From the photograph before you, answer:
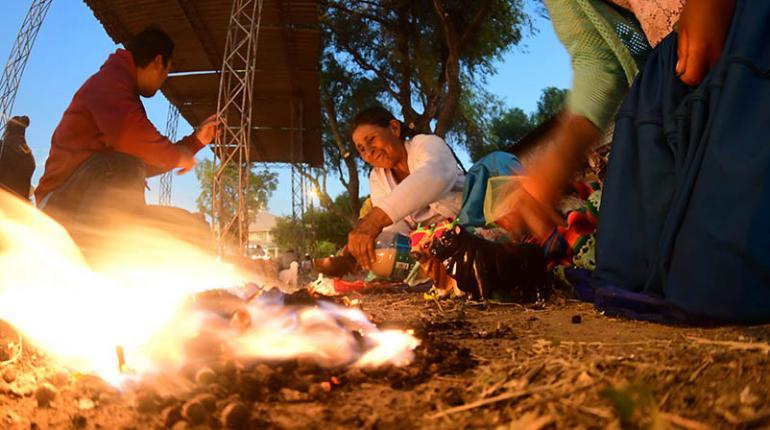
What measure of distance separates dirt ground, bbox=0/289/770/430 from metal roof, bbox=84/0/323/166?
9749 millimetres

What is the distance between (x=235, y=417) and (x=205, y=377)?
35 centimetres

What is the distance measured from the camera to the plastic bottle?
5.95 m

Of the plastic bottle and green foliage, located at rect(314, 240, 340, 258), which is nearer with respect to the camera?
the plastic bottle

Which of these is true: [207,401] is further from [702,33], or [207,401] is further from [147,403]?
[702,33]

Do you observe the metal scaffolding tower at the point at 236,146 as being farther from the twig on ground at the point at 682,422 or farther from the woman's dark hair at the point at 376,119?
the twig on ground at the point at 682,422

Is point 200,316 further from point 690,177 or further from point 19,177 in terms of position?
point 19,177

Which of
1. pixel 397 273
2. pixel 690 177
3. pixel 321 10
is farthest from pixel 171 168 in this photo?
pixel 321 10

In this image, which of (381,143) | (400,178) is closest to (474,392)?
(381,143)

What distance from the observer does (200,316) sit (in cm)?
213

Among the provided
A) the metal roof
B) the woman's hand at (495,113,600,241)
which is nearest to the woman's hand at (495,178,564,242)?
the woman's hand at (495,113,600,241)

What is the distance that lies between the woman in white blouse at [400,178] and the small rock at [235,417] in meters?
2.78

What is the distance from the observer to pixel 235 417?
132 cm

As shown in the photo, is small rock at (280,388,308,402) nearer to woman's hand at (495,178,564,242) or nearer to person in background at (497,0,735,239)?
person in background at (497,0,735,239)

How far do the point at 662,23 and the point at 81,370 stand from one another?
10.2ft
